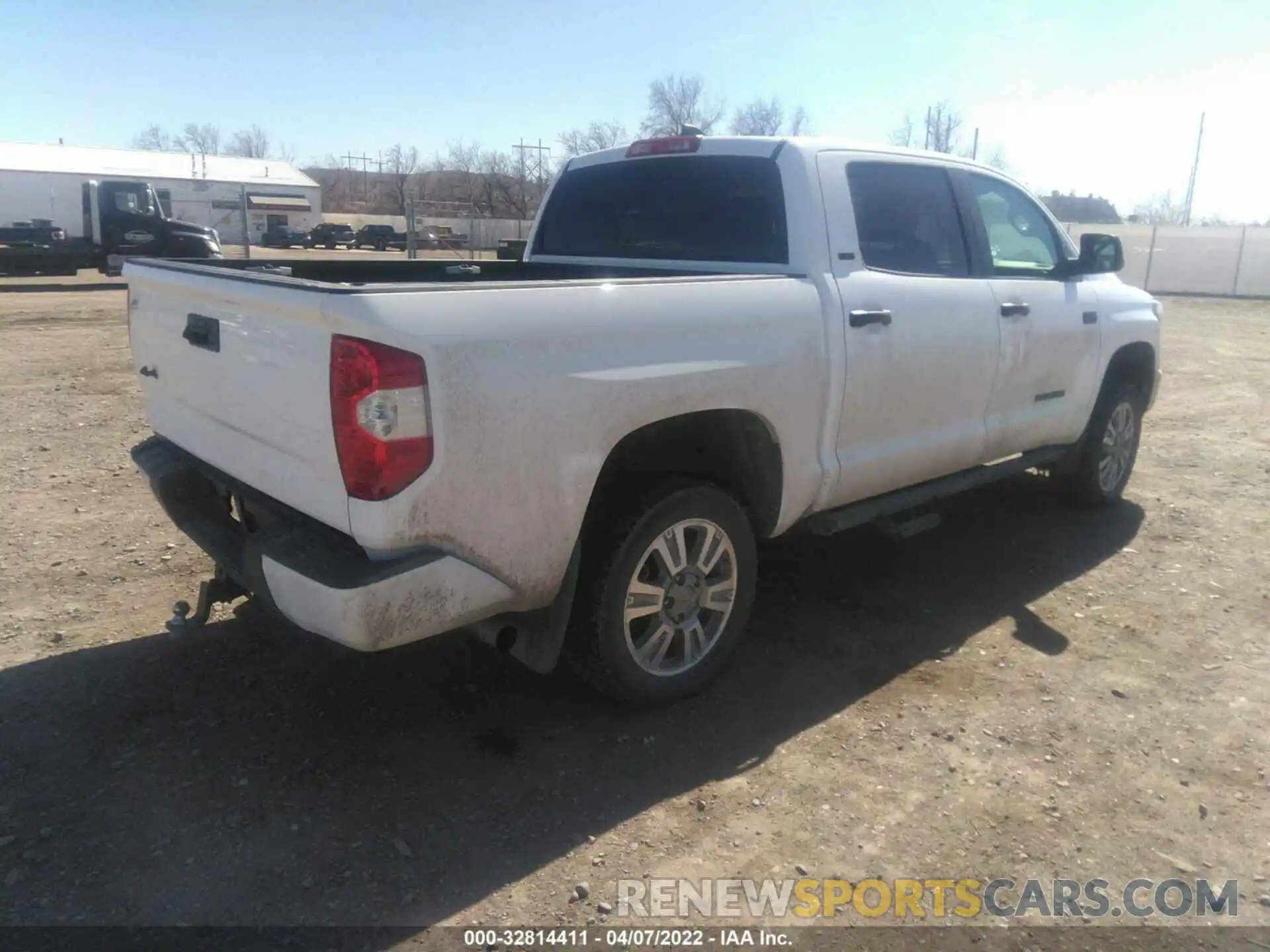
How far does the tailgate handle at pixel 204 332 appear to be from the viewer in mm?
3102

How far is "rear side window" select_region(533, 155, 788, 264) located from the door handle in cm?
34

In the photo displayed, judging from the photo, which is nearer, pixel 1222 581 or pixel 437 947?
pixel 437 947

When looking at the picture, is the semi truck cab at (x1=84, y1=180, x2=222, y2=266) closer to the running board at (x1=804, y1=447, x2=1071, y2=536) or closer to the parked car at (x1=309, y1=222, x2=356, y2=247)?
the running board at (x1=804, y1=447, x2=1071, y2=536)

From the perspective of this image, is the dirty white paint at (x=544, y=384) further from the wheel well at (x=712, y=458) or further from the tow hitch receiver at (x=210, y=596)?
the tow hitch receiver at (x=210, y=596)

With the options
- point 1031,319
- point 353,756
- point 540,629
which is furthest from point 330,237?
point 540,629

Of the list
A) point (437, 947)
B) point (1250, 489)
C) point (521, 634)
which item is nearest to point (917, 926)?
point (437, 947)

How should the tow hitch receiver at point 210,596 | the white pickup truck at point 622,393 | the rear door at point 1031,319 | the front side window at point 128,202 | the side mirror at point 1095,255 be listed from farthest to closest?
the front side window at point 128,202
the side mirror at point 1095,255
the rear door at point 1031,319
the tow hitch receiver at point 210,596
the white pickup truck at point 622,393

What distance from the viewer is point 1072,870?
2.81m

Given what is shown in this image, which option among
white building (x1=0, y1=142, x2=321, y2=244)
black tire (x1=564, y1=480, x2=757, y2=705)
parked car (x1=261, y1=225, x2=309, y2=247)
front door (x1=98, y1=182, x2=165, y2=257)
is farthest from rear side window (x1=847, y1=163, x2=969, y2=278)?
parked car (x1=261, y1=225, x2=309, y2=247)

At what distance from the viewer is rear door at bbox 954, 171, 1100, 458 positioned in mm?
4684

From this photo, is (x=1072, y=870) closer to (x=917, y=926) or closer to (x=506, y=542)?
(x=917, y=926)

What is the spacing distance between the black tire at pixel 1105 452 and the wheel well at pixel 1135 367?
0.04 m

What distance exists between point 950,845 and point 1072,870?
336 mm

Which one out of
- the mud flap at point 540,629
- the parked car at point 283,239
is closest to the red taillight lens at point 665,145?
the mud flap at point 540,629
